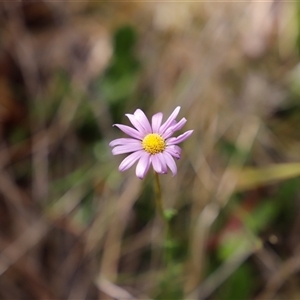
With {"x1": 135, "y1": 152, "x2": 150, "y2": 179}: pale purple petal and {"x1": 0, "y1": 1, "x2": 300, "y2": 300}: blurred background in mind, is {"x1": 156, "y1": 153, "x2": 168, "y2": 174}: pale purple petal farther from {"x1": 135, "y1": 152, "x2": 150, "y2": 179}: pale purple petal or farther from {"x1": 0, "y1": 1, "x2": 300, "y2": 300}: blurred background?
{"x1": 0, "y1": 1, "x2": 300, "y2": 300}: blurred background

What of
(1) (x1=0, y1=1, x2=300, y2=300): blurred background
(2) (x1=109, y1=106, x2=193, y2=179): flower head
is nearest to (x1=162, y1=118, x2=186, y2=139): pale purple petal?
(2) (x1=109, y1=106, x2=193, y2=179): flower head

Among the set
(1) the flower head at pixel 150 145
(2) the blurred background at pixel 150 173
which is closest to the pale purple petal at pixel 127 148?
(1) the flower head at pixel 150 145

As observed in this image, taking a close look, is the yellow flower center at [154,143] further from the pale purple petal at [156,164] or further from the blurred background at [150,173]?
the blurred background at [150,173]

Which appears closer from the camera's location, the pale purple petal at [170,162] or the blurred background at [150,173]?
the pale purple petal at [170,162]

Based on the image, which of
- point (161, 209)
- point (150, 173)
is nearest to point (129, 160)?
point (161, 209)

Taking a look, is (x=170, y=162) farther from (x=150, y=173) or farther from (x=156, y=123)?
(x=150, y=173)

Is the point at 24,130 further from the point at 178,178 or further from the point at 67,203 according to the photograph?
the point at 178,178
